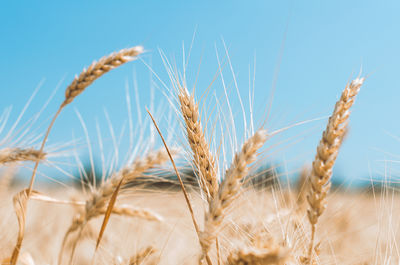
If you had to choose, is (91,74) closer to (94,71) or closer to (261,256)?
(94,71)

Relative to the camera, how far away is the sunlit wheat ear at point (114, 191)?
4.51 feet

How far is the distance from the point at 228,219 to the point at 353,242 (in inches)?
120

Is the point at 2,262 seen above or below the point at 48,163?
below

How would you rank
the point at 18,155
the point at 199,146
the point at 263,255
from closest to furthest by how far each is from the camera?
1. the point at 263,255
2. the point at 199,146
3. the point at 18,155

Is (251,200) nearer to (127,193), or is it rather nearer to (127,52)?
(127,193)

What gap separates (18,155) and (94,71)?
1.56 feet

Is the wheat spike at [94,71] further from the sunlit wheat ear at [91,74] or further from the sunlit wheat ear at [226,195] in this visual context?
the sunlit wheat ear at [226,195]

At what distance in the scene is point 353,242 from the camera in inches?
142

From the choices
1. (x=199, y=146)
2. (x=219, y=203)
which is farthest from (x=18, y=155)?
(x=219, y=203)

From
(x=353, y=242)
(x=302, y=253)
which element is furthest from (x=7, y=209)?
(x=353, y=242)

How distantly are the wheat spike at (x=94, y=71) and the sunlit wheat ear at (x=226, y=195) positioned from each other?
916 mm

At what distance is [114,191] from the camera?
130 centimetres

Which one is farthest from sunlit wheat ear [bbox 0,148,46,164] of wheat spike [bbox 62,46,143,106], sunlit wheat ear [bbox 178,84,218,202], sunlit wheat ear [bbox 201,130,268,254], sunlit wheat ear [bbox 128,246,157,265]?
sunlit wheat ear [bbox 201,130,268,254]

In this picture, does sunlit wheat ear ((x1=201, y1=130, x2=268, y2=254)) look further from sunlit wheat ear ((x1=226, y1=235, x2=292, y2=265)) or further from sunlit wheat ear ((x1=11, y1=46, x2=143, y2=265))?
sunlit wheat ear ((x1=11, y1=46, x2=143, y2=265))
